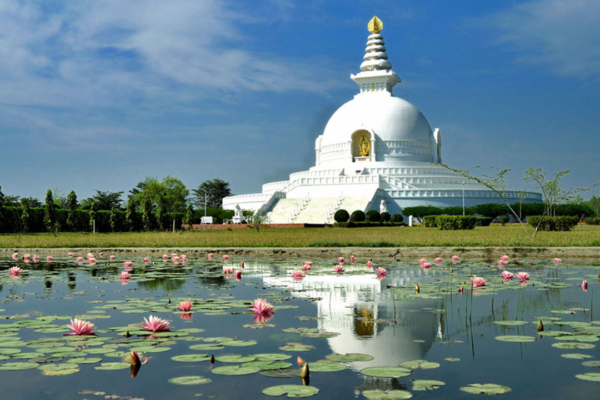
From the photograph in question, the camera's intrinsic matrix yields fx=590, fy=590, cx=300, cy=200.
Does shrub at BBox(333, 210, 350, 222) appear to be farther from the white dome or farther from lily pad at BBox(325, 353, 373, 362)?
lily pad at BBox(325, 353, 373, 362)

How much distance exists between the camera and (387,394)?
11.0 ft

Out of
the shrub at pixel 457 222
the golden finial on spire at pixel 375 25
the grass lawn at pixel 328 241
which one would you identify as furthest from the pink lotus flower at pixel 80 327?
the golden finial on spire at pixel 375 25

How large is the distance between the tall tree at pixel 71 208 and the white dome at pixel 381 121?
37178 millimetres

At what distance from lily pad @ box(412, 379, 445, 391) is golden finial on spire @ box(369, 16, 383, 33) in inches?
2823

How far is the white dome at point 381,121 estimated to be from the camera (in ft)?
214

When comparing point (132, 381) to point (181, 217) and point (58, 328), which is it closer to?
point (58, 328)

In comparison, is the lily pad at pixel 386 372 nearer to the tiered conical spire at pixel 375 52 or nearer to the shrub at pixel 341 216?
the shrub at pixel 341 216

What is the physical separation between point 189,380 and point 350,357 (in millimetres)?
1180

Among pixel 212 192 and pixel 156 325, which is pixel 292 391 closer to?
pixel 156 325

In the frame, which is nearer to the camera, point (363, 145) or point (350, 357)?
point (350, 357)

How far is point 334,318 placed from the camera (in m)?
5.83

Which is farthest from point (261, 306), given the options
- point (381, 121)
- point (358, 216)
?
point (381, 121)

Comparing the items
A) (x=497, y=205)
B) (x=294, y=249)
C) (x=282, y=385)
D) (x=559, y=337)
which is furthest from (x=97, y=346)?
(x=497, y=205)

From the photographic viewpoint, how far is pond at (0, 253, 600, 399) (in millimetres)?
3570
